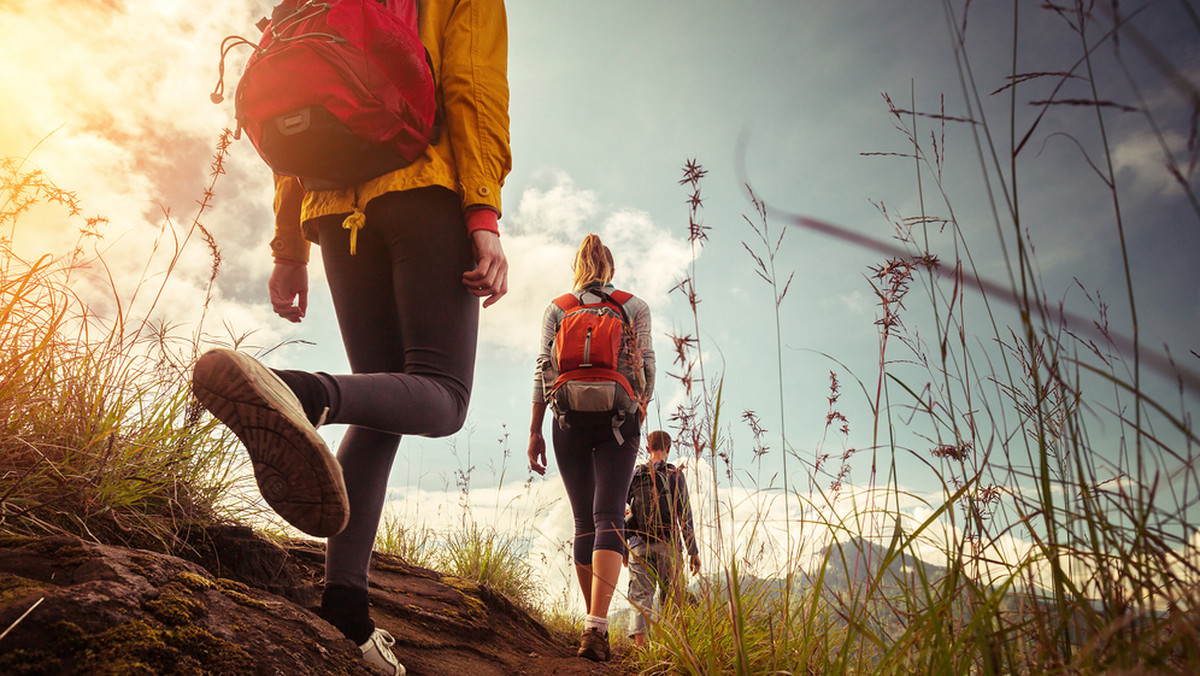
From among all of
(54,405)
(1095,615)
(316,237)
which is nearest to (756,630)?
(1095,615)

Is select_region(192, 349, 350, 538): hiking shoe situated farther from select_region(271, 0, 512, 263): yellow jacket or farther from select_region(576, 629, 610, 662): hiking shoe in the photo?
select_region(576, 629, 610, 662): hiking shoe

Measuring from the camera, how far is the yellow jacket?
1.68 m

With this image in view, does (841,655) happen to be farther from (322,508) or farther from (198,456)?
(198,456)

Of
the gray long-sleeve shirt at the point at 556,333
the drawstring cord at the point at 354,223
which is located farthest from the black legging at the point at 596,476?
the drawstring cord at the point at 354,223

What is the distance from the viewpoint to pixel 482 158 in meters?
1.74

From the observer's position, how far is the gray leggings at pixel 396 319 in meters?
1.56

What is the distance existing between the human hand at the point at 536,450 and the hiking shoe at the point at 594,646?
1113 millimetres

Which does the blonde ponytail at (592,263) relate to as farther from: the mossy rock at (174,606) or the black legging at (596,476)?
the mossy rock at (174,606)

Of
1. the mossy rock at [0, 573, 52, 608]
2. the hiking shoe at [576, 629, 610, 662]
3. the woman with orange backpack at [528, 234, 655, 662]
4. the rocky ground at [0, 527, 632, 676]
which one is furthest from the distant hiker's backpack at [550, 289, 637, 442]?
the mossy rock at [0, 573, 52, 608]

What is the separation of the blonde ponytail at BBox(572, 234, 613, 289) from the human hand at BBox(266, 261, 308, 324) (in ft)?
6.14

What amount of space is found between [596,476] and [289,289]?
68.6 inches

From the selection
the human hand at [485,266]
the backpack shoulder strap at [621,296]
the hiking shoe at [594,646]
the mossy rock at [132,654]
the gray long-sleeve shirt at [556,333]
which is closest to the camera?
the mossy rock at [132,654]

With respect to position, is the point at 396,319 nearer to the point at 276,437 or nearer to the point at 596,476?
the point at 276,437

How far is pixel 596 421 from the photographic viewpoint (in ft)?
10.2
